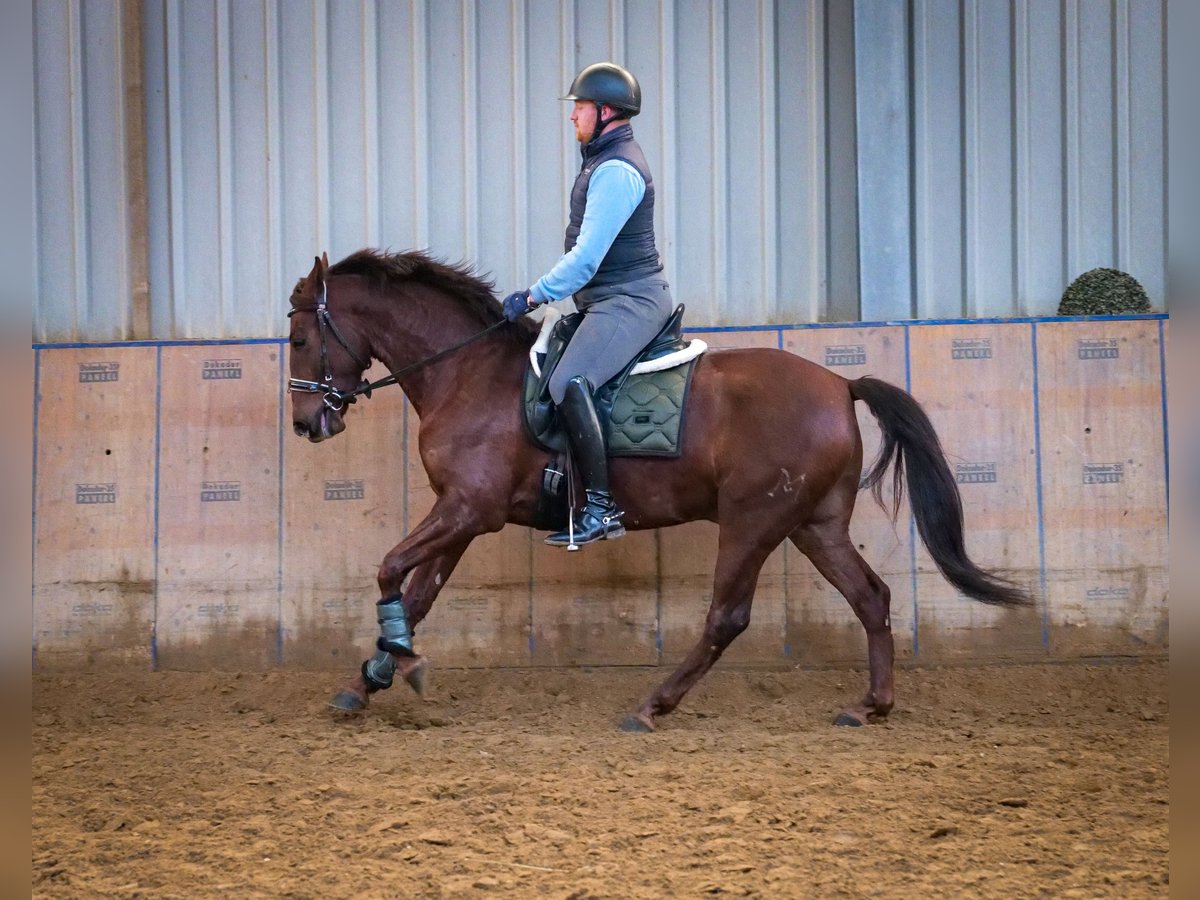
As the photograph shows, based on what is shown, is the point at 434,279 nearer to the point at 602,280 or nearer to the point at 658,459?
the point at 602,280

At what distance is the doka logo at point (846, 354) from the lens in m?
6.12

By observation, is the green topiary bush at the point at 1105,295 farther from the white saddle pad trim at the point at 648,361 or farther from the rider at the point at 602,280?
the rider at the point at 602,280

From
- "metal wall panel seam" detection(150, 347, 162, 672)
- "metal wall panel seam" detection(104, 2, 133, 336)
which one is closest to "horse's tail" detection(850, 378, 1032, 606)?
"metal wall panel seam" detection(150, 347, 162, 672)

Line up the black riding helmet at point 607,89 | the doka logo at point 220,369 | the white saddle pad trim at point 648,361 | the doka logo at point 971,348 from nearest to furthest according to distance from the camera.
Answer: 1. the black riding helmet at point 607,89
2. the white saddle pad trim at point 648,361
3. the doka logo at point 971,348
4. the doka logo at point 220,369

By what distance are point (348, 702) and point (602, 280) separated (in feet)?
7.61

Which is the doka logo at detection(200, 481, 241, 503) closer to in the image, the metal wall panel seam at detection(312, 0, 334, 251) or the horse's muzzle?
the horse's muzzle

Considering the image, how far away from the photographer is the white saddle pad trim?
16.3 feet

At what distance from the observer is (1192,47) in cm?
152

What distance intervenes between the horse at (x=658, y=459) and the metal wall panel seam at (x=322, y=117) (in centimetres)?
176

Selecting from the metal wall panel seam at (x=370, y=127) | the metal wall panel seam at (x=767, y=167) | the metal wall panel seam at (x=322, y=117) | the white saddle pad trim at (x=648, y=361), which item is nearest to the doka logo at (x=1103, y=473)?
the metal wall panel seam at (x=767, y=167)

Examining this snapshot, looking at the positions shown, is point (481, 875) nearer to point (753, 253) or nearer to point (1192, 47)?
point (1192, 47)

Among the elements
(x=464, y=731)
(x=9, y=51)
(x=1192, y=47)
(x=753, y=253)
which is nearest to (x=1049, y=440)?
(x=753, y=253)

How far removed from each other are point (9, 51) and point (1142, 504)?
5.93 m

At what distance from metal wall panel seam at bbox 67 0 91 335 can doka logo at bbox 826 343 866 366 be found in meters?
4.70
